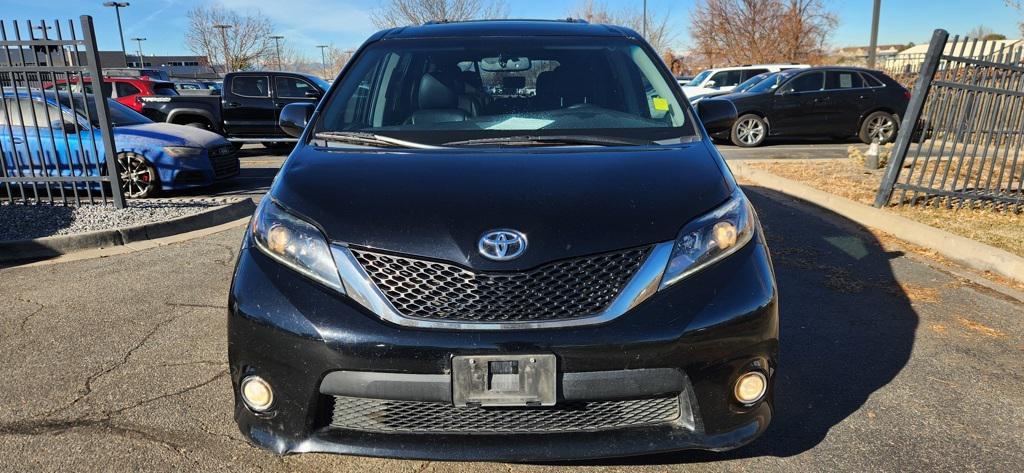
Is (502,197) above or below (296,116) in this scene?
below

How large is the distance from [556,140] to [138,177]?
7.12 m

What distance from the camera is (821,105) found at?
46.1 ft

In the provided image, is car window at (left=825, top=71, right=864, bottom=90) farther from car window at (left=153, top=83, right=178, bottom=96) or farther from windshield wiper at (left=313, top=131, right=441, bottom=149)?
car window at (left=153, top=83, right=178, bottom=96)

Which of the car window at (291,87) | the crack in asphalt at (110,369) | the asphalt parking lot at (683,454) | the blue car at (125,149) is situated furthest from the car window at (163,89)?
the crack in asphalt at (110,369)

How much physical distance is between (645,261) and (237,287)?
1.31m

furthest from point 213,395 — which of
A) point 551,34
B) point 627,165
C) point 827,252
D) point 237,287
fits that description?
point 827,252

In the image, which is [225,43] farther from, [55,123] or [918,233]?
[918,233]

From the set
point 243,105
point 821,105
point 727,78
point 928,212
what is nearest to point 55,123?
point 243,105

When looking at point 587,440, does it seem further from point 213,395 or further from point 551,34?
point 551,34

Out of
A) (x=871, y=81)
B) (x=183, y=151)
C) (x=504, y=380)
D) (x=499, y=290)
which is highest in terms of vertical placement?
(x=871, y=81)

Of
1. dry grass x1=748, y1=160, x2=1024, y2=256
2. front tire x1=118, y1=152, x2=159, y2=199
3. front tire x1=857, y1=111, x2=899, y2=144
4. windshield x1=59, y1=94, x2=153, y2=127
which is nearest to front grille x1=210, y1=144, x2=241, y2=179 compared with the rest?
front tire x1=118, y1=152, x2=159, y2=199

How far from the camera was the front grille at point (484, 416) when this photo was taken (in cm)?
207

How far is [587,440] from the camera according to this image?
208 centimetres

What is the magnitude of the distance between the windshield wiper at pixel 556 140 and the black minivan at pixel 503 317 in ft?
1.32
